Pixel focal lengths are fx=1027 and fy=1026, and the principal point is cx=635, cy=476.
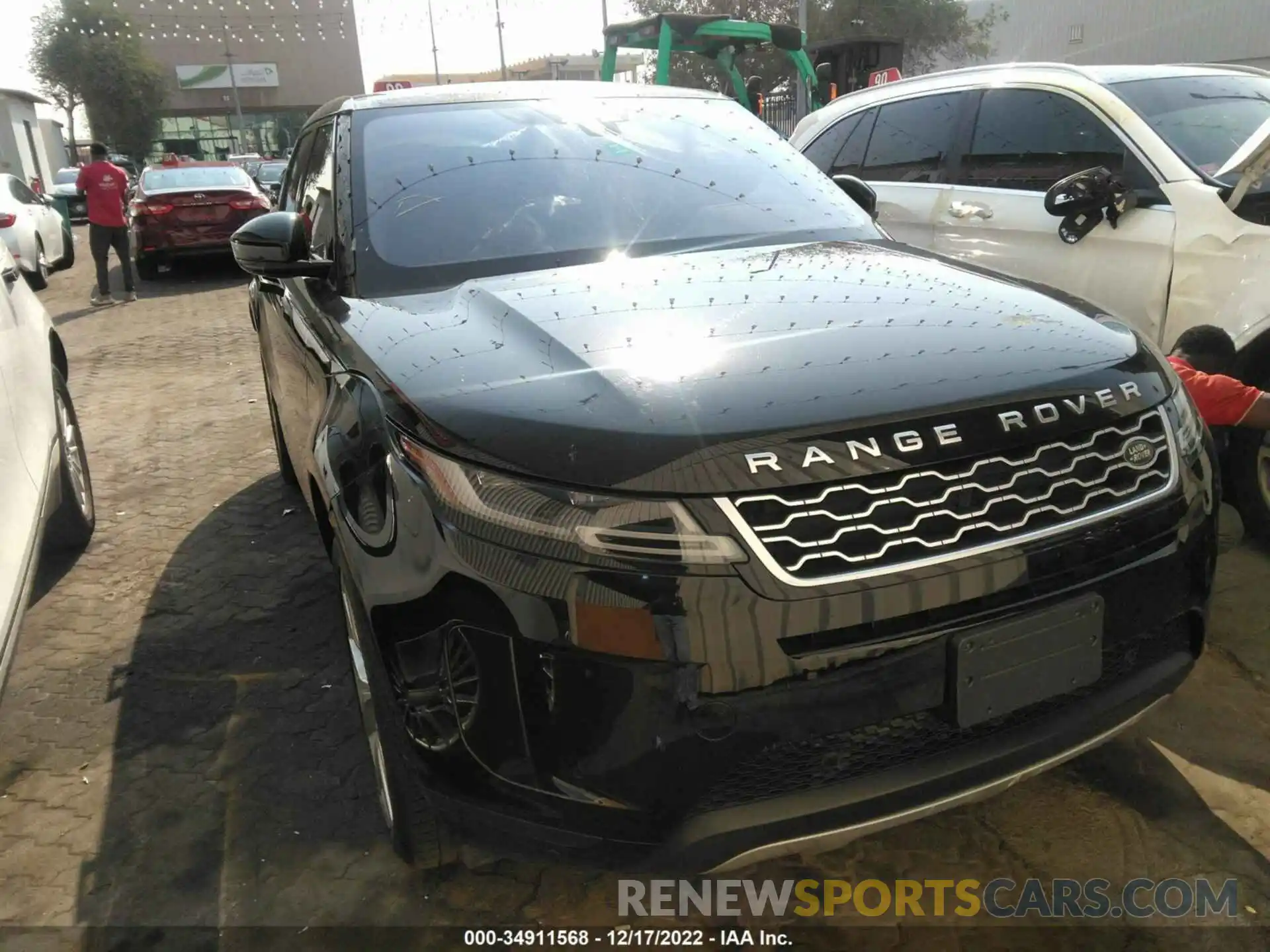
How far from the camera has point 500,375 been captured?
6.40ft

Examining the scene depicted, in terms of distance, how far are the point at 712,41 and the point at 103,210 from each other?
826 cm

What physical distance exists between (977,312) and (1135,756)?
130cm

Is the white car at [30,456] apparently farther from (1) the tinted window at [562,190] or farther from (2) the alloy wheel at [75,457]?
(1) the tinted window at [562,190]

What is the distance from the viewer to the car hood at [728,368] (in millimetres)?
1702

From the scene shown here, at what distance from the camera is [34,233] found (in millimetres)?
12672

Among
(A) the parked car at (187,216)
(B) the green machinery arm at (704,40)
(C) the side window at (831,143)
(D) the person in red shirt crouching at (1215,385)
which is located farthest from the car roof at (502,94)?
(B) the green machinery arm at (704,40)

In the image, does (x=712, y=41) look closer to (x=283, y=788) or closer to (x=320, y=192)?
(x=320, y=192)

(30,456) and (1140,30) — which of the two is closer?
(30,456)

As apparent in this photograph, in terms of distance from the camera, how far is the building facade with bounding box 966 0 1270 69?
96.7 ft

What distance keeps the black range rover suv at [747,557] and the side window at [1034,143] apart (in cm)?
217

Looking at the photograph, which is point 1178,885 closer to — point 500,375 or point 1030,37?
point 500,375

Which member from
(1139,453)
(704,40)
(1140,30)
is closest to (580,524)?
(1139,453)

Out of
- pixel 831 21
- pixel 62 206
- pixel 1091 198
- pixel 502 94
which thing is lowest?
pixel 62 206

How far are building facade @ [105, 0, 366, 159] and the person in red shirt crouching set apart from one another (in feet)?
180
